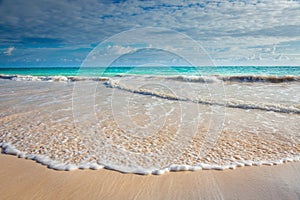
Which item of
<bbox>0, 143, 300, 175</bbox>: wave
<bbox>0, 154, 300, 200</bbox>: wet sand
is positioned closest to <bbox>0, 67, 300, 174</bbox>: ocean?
<bbox>0, 143, 300, 175</bbox>: wave

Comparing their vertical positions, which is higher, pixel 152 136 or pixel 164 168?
pixel 152 136

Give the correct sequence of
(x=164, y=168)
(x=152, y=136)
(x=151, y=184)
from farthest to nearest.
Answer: (x=152, y=136), (x=164, y=168), (x=151, y=184)

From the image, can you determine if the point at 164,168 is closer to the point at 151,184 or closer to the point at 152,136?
the point at 151,184

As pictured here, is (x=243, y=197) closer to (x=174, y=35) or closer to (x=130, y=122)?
(x=130, y=122)

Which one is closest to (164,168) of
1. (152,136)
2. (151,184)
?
(151,184)

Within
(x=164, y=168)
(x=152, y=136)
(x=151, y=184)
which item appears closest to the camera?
(x=151, y=184)

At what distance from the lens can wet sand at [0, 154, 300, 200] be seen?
2.70 m

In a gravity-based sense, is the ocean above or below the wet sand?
above

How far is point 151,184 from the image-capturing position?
296 cm

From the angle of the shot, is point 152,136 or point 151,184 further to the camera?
point 152,136

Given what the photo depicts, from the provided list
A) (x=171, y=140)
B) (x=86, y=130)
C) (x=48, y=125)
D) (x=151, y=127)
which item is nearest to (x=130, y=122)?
(x=151, y=127)

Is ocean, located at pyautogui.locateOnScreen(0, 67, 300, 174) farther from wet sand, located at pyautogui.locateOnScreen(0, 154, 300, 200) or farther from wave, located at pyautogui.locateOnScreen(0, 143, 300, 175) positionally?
wet sand, located at pyautogui.locateOnScreen(0, 154, 300, 200)

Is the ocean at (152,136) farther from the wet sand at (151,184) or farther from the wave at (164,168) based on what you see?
the wet sand at (151,184)

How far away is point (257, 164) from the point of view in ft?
11.4
